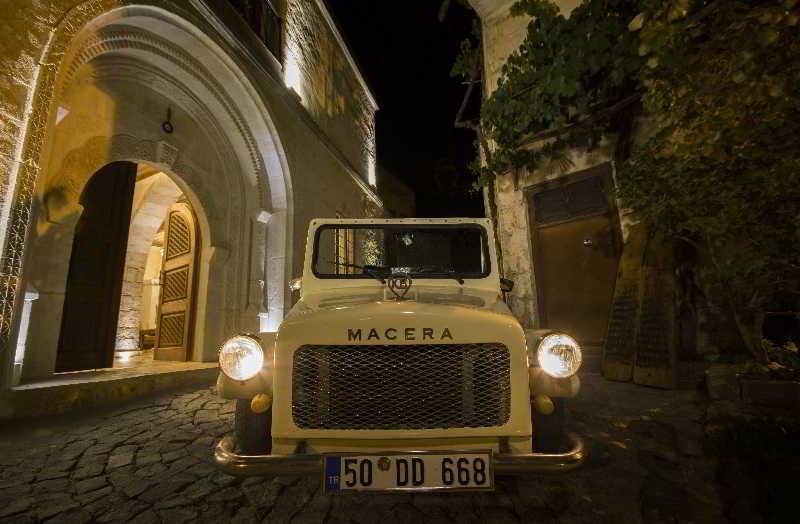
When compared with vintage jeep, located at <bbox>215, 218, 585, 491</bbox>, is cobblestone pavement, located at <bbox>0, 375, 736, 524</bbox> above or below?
below

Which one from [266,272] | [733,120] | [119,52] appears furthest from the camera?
[266,272]

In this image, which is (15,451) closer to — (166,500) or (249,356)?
(166,500)

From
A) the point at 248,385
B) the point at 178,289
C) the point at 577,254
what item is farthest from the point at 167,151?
the point at 577,254

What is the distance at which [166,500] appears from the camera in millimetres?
2186

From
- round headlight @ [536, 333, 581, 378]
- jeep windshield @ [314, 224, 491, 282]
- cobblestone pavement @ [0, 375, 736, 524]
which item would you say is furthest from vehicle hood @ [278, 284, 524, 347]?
jeep windshield @ [314, 224, 491, 282]

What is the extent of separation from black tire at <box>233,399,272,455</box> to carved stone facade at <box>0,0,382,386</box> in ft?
9.99

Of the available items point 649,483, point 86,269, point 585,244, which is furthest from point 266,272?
point 649,483

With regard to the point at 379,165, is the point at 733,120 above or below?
below

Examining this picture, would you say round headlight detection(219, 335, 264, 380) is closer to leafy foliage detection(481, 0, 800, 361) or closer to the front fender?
the front fender

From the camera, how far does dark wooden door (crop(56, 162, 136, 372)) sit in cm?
507

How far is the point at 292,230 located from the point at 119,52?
3.84 metres

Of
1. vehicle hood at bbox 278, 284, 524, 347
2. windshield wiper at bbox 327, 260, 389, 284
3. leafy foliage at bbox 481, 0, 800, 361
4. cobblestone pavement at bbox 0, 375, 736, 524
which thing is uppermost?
leafy foliage at bbox 481, 0, 800, 361

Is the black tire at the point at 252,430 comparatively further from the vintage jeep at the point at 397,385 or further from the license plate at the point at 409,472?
the license plate at the point at 409,472

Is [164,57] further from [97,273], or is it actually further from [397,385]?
[397,385]
